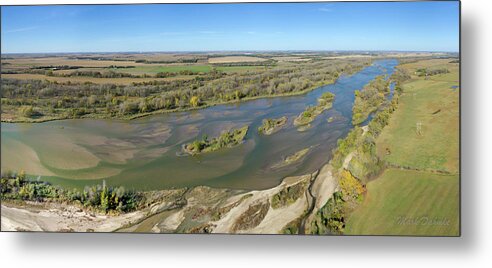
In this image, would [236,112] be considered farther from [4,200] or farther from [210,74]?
[4,200]

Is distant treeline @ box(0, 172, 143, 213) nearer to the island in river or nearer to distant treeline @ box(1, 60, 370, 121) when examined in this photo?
the island in river

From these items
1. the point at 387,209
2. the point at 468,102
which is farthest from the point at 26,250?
the point at 468,102

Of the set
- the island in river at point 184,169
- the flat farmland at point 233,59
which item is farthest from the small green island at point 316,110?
the flat farmland at point 233,59

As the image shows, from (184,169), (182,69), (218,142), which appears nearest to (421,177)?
(218,142)

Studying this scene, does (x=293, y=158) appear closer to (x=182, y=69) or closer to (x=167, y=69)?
(x=182, y=69)

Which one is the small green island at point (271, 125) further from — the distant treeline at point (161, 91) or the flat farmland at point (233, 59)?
the flat farmland at point (233, 59)
